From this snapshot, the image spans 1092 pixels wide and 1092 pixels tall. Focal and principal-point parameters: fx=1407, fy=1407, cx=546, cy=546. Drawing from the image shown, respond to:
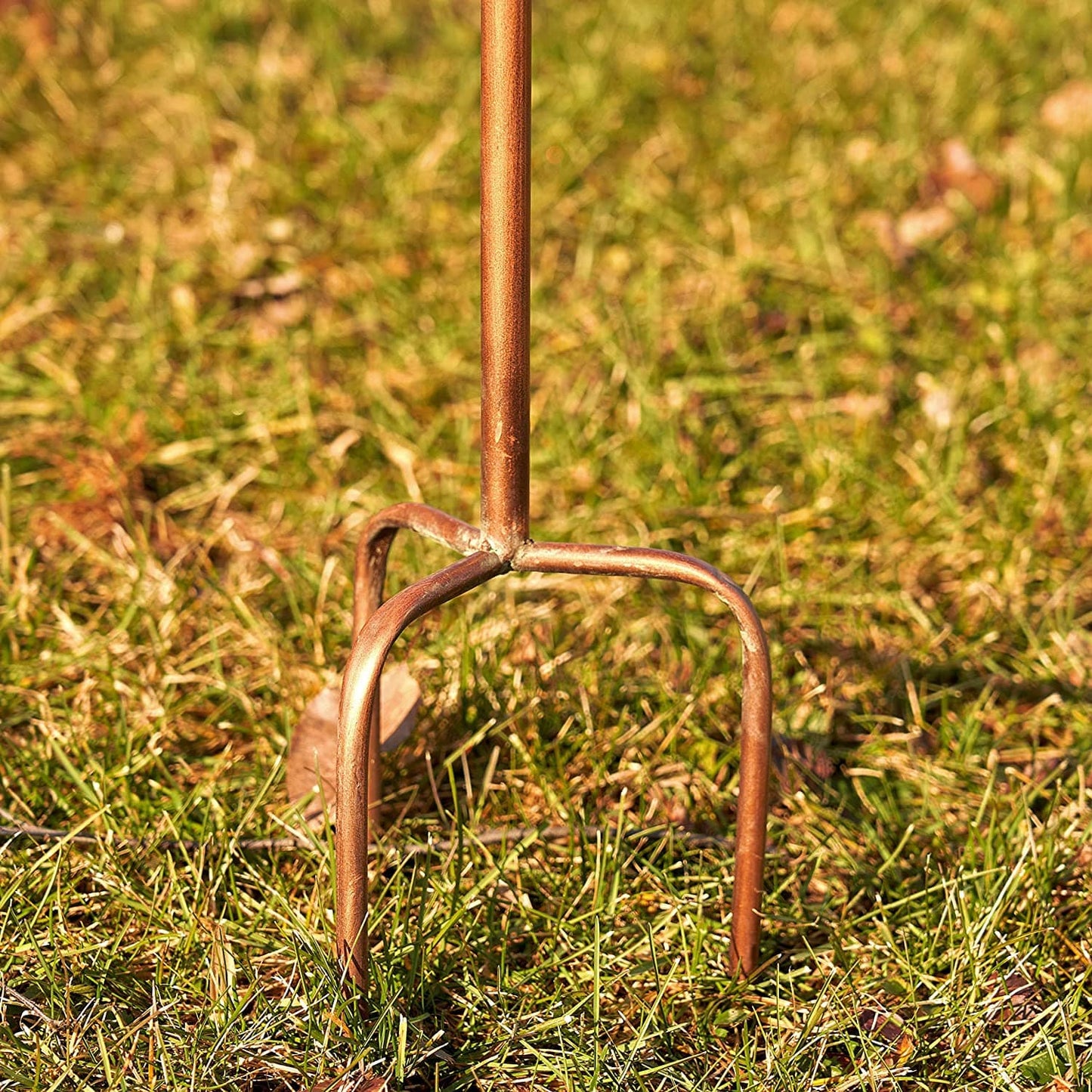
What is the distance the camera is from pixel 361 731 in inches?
55.6

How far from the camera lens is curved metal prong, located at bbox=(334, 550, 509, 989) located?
141 centimetres

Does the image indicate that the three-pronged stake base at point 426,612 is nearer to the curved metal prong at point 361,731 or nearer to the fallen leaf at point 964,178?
the curved metal prong at point 361,731

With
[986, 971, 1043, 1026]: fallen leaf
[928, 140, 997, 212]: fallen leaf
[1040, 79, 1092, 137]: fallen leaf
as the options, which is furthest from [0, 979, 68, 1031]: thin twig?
[1040, 79, 1092, 137]: fallen leaf

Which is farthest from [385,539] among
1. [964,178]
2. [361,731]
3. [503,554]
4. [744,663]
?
[964,178]

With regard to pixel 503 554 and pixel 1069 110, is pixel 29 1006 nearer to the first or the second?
pixel 503 554

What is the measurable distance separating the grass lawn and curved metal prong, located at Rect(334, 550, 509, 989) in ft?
0.22

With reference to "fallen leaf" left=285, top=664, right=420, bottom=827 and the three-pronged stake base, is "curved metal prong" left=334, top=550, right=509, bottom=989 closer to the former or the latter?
the three-pronged stake base

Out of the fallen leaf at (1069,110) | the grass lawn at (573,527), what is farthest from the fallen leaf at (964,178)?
the fallen leaf at (1069,110)

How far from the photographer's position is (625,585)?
7.47 feet

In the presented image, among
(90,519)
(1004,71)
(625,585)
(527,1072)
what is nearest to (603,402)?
(625,585)

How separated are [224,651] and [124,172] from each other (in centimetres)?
162

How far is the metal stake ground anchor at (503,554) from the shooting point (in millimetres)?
1412

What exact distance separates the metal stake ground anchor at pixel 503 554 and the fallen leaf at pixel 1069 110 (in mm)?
2419

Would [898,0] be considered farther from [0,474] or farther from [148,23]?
[0,474]
